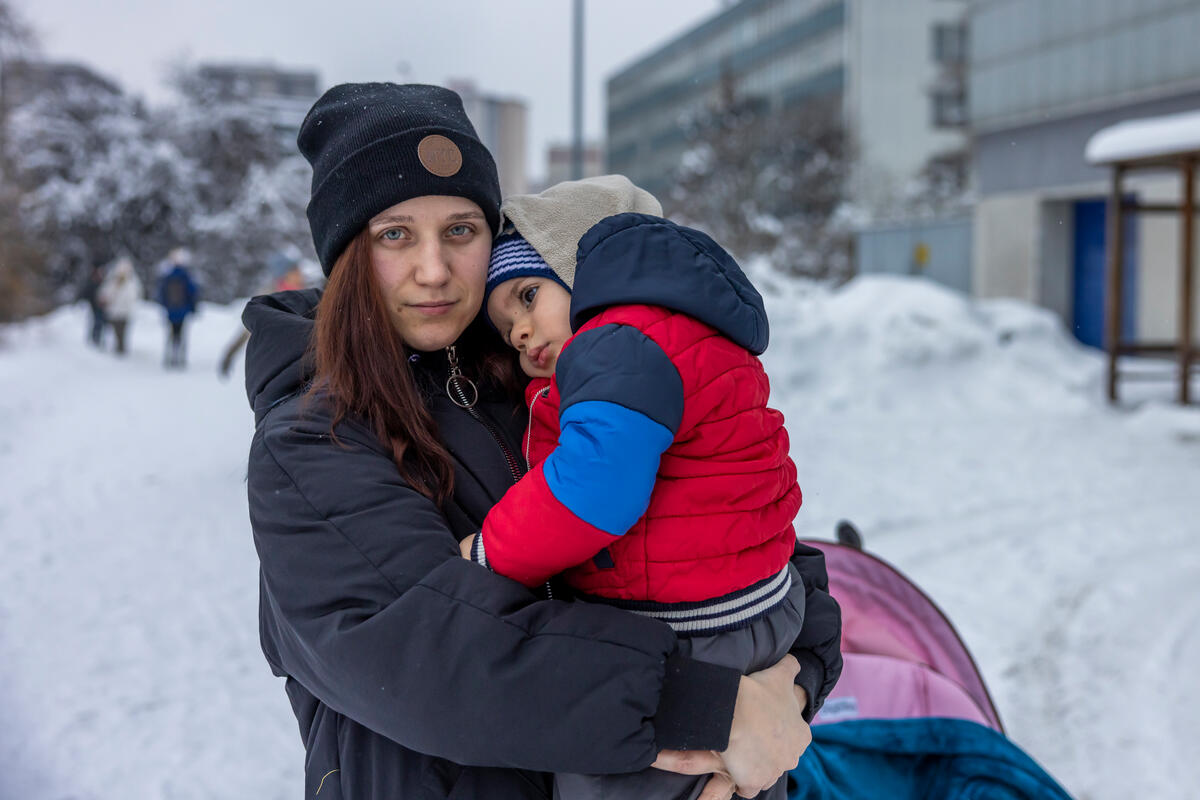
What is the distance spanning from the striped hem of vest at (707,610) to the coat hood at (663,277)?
413 millimetres

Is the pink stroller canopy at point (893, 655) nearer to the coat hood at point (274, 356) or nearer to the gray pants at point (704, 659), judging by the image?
the gray pants at point (704, 659)

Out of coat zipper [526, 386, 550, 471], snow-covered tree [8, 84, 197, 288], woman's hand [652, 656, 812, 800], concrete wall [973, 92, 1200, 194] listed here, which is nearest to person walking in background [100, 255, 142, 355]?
snow-covered tree [8, 84, 197, 288]

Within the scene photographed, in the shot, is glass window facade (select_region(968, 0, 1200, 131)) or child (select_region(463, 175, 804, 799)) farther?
glass window facade (select_region(968, 0, 1200, 131))

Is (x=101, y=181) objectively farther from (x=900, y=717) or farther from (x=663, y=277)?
(x=663, y=277)

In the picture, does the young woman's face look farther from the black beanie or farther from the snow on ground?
the snow on ground

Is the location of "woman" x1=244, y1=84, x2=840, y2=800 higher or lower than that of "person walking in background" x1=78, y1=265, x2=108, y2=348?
lower

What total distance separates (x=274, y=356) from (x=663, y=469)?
69 centimetres

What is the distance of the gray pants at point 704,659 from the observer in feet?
5.29

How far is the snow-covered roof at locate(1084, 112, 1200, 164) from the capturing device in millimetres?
10602

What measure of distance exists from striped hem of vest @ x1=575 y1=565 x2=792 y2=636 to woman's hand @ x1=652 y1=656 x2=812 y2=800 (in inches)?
3.7

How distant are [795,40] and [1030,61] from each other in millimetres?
46260

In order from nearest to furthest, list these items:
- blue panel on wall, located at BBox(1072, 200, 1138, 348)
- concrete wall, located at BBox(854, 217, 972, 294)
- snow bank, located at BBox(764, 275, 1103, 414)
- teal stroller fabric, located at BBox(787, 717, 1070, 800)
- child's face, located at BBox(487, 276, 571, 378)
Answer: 1. child's face, located at BBox(487, 276, 571, 378)
2. teal stroller fabric, located at BBox(787, 717, 1070, 800)
3. snow bank, located at BBox(764, 275, 1103, 414)
4. blue panel on wall, located at BBox(1072, 200, 1138, 348)
5. concrete wall, located at BBox(854, 217, 972, 294)

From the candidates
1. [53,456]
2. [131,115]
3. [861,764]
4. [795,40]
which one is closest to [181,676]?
[861,764]

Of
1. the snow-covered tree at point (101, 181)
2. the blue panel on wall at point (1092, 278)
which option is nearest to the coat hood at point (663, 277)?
the blue panel on wall at point (1092, 278)
